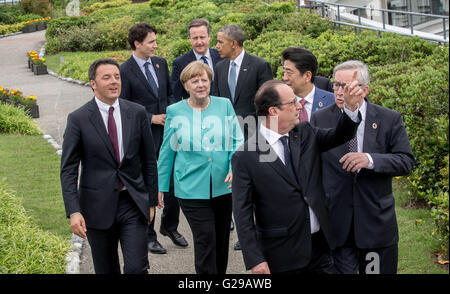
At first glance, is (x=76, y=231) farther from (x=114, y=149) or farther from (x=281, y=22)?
(x=281, y=22)

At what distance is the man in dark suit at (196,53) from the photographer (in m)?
8.16

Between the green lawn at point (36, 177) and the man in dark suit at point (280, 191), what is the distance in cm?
418

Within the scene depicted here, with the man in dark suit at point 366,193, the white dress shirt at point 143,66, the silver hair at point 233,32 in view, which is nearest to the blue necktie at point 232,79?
the silver hair at point 233,32

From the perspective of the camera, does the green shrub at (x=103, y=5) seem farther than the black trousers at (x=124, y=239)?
Yes

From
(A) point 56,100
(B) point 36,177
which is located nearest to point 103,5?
(A) point 56,100

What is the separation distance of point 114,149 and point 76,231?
0.73 m

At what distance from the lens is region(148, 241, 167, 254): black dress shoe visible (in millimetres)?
7398

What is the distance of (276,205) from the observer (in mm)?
4453

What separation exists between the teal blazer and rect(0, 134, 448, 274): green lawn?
2044mm

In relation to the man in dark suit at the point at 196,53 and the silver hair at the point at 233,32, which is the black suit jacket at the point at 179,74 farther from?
the silver hair at the point at 233,32

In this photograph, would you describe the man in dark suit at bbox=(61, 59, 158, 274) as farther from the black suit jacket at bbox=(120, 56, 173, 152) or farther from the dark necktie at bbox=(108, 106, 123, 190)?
the black suit jacket at bbox=(120, 56, 173, 152)

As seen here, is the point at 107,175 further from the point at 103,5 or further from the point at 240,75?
the point at 103,5

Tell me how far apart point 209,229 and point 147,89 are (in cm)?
265
